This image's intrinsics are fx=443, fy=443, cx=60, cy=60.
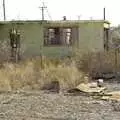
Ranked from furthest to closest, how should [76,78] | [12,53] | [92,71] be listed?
[12,53], [92,71], [76,78]

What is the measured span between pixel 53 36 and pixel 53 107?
1956 cm

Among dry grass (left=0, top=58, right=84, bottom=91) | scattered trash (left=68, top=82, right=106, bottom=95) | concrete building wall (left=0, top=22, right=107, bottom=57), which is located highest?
concrete building wall (left=0, top=22, right=107, bottom=57)

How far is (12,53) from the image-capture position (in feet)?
101

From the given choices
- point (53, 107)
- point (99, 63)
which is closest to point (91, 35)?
point (99, 63)

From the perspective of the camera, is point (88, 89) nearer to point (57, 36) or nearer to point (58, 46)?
point (58, 46)

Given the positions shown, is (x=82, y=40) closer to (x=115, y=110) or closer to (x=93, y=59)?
(x=93, y=59)

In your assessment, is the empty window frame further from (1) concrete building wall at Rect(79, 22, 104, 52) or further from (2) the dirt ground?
(2) the dirt ground

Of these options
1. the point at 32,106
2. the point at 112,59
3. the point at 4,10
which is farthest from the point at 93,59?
the point at 4,10

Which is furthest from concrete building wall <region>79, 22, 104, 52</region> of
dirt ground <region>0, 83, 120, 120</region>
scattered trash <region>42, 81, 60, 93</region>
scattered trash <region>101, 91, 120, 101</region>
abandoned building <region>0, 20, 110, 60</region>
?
dirt ground <region>0, 83, 120, 120</region>

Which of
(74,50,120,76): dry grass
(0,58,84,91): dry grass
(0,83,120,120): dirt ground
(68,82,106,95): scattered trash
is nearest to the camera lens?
(0,83,120,120): dirt ground

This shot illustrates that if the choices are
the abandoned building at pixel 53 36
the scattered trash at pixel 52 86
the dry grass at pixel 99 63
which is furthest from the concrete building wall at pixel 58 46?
the scattered trash at pixel 52 86

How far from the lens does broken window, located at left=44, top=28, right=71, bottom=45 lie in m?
32.7

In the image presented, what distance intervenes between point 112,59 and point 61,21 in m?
8.75

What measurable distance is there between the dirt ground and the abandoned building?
1541 centimetres
